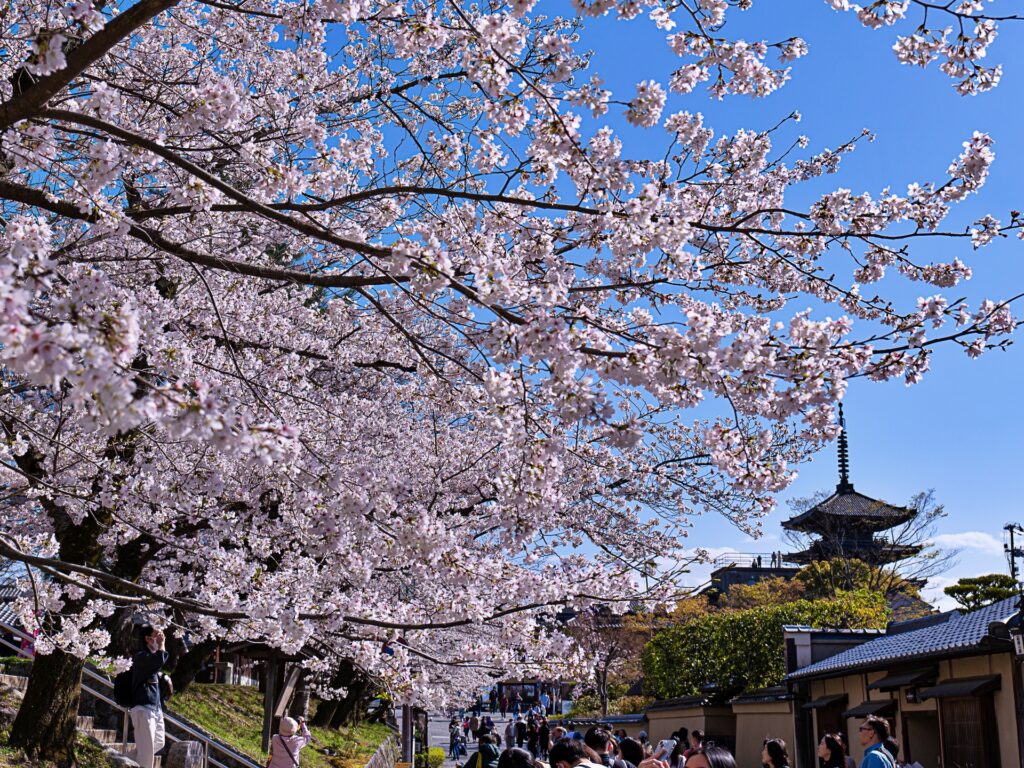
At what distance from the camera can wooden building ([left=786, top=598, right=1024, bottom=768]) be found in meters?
11.4

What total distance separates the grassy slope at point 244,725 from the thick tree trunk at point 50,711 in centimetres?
384

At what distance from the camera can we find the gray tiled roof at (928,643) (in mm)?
12094

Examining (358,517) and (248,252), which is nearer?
(358,517)

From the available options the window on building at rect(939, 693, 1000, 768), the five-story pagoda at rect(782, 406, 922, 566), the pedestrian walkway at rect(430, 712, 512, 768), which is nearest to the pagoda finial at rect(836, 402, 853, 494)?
the five-story pagoda at rect(782, 406, 922, 566)

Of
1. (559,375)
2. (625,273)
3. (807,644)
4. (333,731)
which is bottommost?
(333,731)

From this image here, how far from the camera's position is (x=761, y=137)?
7.31m

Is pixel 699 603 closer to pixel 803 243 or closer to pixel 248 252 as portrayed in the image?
pixel 248 252

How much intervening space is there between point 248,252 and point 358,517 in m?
5.54

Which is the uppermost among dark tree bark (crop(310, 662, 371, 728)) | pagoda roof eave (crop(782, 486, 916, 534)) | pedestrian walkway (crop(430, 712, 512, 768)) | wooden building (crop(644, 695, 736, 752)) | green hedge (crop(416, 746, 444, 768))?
pagoda roof eave (crop(782, 486, 916, 534))

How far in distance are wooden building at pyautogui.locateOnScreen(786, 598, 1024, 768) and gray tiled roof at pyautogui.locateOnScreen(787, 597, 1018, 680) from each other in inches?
0.8

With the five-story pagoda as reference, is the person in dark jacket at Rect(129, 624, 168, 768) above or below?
below

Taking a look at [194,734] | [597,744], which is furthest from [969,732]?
[194,734]

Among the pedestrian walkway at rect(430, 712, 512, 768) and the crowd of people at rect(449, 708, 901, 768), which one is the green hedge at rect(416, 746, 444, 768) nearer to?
the pedestrian walkway at rect(430, 712, 512, 768)

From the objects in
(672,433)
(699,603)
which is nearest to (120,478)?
(672,433)
